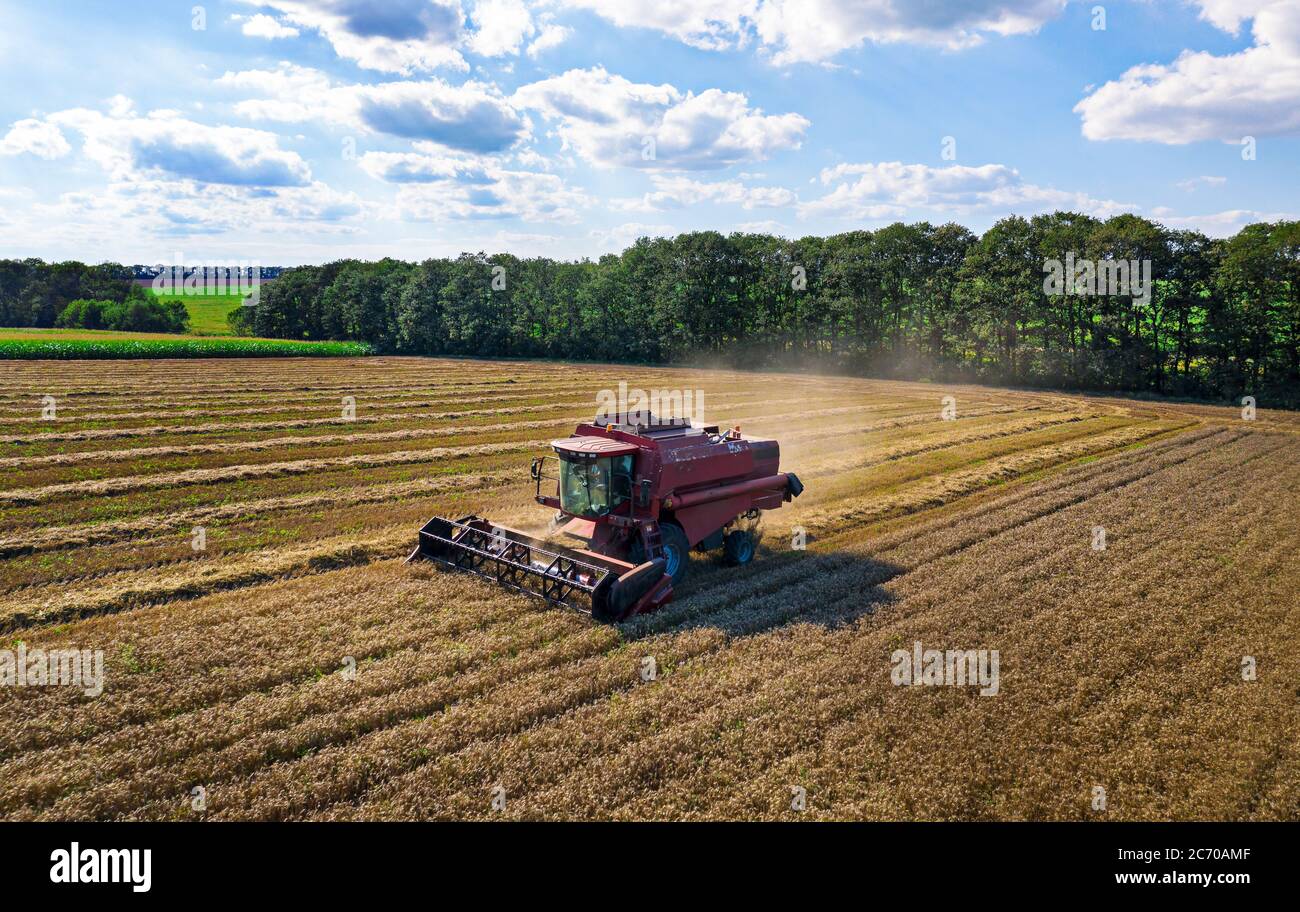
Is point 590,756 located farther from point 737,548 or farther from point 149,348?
point 149,348

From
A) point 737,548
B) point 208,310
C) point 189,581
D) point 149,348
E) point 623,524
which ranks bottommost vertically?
point 189,581

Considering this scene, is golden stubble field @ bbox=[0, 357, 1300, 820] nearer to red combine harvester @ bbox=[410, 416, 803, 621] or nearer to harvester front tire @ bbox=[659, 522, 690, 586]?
harvester front tire @ bbox=[659, 522, 690, 586]

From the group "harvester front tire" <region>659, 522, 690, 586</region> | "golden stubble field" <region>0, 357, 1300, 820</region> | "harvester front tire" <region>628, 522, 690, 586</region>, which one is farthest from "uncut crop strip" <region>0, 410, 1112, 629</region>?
"harvester front tire" <region>659, 522, 690, 586</region>

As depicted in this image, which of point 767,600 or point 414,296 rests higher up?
point 414,296

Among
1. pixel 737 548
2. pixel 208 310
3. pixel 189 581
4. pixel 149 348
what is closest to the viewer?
pixel 189 581

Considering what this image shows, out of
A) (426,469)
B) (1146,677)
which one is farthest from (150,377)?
(1146,677)

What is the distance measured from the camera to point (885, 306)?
193 ft

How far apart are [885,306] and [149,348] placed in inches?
2306

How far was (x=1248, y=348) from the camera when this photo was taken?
42.2 m

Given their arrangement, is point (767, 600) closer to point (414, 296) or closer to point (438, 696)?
point (438, 696)

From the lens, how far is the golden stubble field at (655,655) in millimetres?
6914

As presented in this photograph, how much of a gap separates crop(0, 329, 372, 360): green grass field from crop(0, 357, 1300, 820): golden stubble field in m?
41.2

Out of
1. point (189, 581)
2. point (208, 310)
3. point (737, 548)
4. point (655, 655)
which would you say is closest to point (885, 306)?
point (737, 548)
